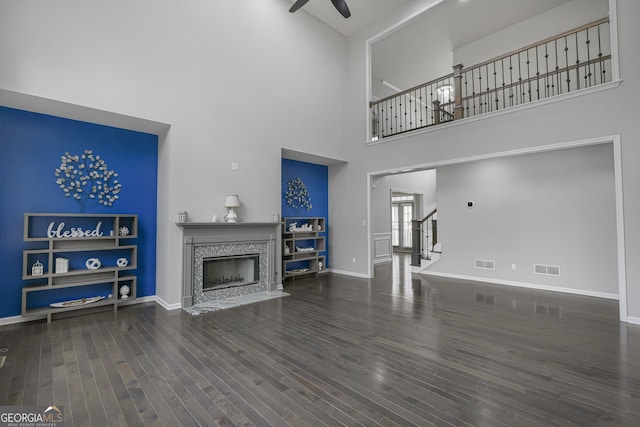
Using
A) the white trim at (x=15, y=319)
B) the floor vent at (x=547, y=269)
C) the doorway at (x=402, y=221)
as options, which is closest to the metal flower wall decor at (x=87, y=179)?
the white trim at (x=15, y=319)

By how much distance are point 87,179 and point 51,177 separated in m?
0.39

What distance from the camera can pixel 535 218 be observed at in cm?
562

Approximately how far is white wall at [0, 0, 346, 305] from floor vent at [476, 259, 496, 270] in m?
4.10

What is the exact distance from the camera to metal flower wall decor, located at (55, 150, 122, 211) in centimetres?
417

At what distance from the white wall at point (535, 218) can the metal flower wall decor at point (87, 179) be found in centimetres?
651

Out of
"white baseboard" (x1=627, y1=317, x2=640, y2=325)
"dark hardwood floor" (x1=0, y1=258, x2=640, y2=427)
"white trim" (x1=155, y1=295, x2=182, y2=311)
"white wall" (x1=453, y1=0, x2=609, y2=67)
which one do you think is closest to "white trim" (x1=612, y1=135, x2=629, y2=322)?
"white baseboard" (x1=627, y1=317, x2=640, y2=325)

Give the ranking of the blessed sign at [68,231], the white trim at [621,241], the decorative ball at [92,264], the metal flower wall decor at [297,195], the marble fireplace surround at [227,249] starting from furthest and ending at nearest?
the metal flower wall decor at [297,195] < the marble fireplace surround at [227,249] < the decorative ball at [92,264] < the blessed sign at [68,231] < the white trim at [621,241]

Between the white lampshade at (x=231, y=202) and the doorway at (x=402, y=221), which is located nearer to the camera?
the white lampshade at (x=231, y=202)

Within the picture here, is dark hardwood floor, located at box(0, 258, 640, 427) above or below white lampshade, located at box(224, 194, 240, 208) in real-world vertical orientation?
below

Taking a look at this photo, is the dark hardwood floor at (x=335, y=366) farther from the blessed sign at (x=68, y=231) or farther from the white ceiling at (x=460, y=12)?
the white ceiling at (x=460, y=12)

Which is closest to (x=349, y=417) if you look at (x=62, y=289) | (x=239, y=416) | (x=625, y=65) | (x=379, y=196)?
(x=239, y=416)

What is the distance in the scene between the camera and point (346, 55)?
7.48 m

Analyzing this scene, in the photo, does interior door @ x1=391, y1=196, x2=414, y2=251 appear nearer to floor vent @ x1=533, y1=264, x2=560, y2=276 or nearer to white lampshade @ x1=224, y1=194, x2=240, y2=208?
floor vent @ x1=533, y1=264, x2=560, y2=276

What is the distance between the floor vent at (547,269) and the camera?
5.38 m
